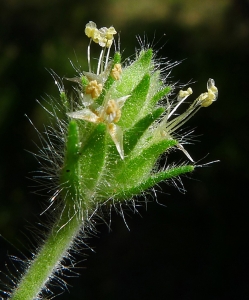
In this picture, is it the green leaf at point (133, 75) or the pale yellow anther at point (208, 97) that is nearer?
the green leaf at point (133, 75)

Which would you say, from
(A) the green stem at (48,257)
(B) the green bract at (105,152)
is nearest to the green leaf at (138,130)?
(B) the green bract at (105,152)

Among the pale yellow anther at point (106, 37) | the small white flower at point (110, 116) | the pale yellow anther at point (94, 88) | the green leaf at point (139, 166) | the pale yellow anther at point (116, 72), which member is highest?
the pale yellow anther at point (106, 37)

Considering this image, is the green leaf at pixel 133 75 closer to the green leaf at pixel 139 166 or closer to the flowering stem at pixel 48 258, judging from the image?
the green leaf at pixel 139 166

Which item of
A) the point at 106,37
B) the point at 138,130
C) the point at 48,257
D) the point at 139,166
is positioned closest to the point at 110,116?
the point at 138,130

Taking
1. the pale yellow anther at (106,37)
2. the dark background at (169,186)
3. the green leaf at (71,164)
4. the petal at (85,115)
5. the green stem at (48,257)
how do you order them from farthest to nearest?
1. the dark background at (169,186)
2. the pale yellow anther at (106,37)
3. the green stem at (48,257)
4. the petal at (85,115)
5. the green leaf at (71,164)

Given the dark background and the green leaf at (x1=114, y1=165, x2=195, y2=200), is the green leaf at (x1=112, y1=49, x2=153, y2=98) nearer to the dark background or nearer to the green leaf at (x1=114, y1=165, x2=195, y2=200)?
the green leaf at (x1=114, y1=165, x2=195, y2=200)

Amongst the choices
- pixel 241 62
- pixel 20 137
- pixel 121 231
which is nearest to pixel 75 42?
pixel 20 137

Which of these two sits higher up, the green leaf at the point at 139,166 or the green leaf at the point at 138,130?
the green leaf at the point at 138,130
